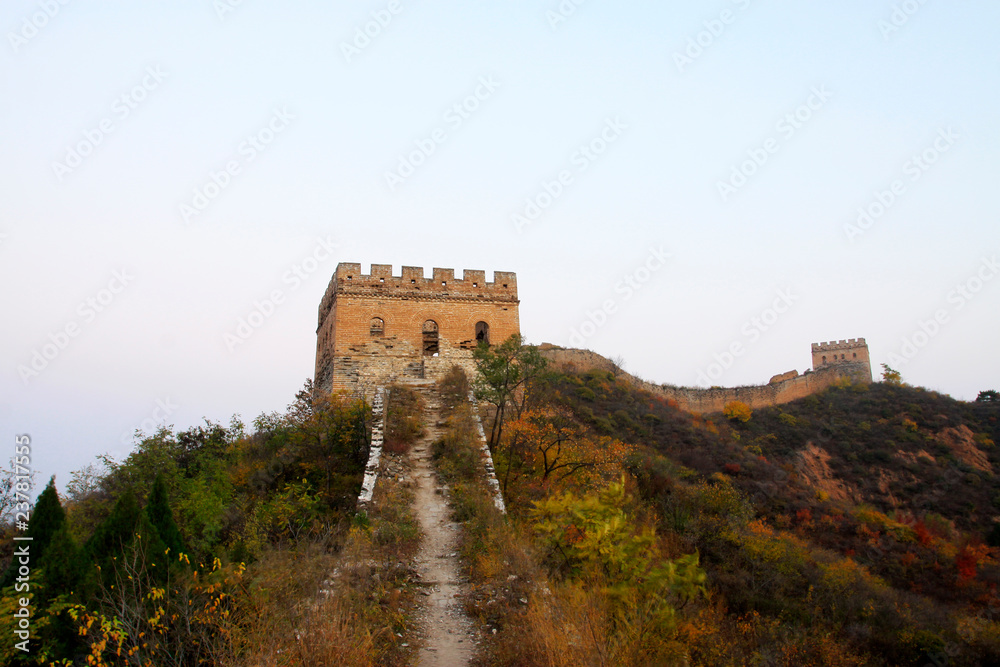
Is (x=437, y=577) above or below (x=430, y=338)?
below

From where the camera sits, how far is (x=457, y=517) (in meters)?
11.2

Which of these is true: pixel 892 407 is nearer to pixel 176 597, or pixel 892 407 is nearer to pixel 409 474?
pixel 409 474

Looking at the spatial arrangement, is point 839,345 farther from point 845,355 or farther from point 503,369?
point 503,369

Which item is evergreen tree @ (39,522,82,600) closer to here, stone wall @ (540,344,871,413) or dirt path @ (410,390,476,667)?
dirt path @ (410,390,476,667)

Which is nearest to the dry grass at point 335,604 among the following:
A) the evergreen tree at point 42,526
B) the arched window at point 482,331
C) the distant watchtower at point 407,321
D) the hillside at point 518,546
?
the hillside at point 518,546

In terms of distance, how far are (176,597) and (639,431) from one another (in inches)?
815

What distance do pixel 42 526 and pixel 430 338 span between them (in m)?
12.5

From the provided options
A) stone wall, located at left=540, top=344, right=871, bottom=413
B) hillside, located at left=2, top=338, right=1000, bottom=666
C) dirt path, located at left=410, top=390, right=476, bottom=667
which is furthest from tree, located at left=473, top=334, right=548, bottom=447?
stone wall, located at left=540, top=344, right=871, bottom=413

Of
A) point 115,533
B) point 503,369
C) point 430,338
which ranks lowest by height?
point 115,533

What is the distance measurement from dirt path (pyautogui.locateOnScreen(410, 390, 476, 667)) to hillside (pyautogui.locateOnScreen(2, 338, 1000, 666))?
96mm

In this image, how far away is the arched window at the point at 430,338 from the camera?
20.0 m

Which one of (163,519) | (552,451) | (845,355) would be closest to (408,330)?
(552,451)

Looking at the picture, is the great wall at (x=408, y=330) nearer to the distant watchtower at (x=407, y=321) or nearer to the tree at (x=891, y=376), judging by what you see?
the distant watchtower at (x=407, y=321)

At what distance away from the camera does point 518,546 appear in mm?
9125
